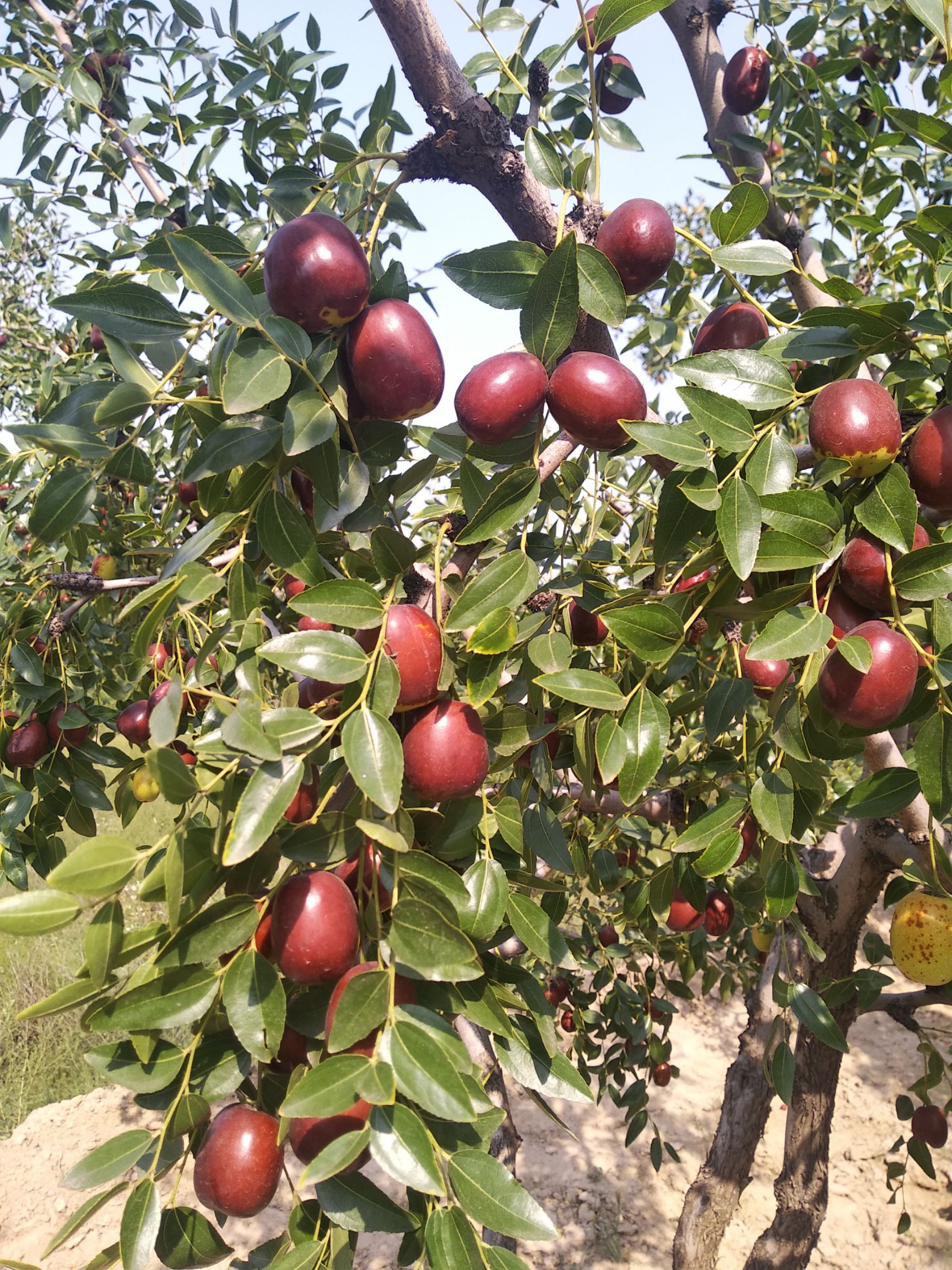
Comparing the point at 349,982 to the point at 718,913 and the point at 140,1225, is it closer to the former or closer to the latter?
the point at 140,1225

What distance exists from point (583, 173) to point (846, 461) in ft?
1.43

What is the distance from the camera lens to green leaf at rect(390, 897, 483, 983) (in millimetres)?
724

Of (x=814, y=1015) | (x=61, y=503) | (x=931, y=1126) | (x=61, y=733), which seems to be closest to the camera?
(x=61, y=503)

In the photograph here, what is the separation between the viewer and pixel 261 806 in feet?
2.31

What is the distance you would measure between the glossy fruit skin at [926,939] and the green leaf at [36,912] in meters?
1.26

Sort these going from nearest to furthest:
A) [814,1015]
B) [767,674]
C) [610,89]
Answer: [767,674] < [814,1015] < [610,89]

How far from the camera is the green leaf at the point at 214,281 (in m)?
0.80

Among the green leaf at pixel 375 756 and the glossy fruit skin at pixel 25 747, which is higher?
the green leaf at pixel 375 756

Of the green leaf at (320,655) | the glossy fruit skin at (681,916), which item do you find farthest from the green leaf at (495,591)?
the glossy fruit skin at (681,916)

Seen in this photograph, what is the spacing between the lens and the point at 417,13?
3.34 feet

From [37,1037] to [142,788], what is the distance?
5413 millimetres

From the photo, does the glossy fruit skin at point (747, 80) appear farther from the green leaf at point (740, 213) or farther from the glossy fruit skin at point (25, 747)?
the glossy fruit skin at point (25, 747)

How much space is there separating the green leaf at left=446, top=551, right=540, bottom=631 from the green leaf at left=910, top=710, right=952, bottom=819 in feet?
1.30

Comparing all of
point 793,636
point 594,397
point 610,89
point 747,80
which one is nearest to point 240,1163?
point 793,636
